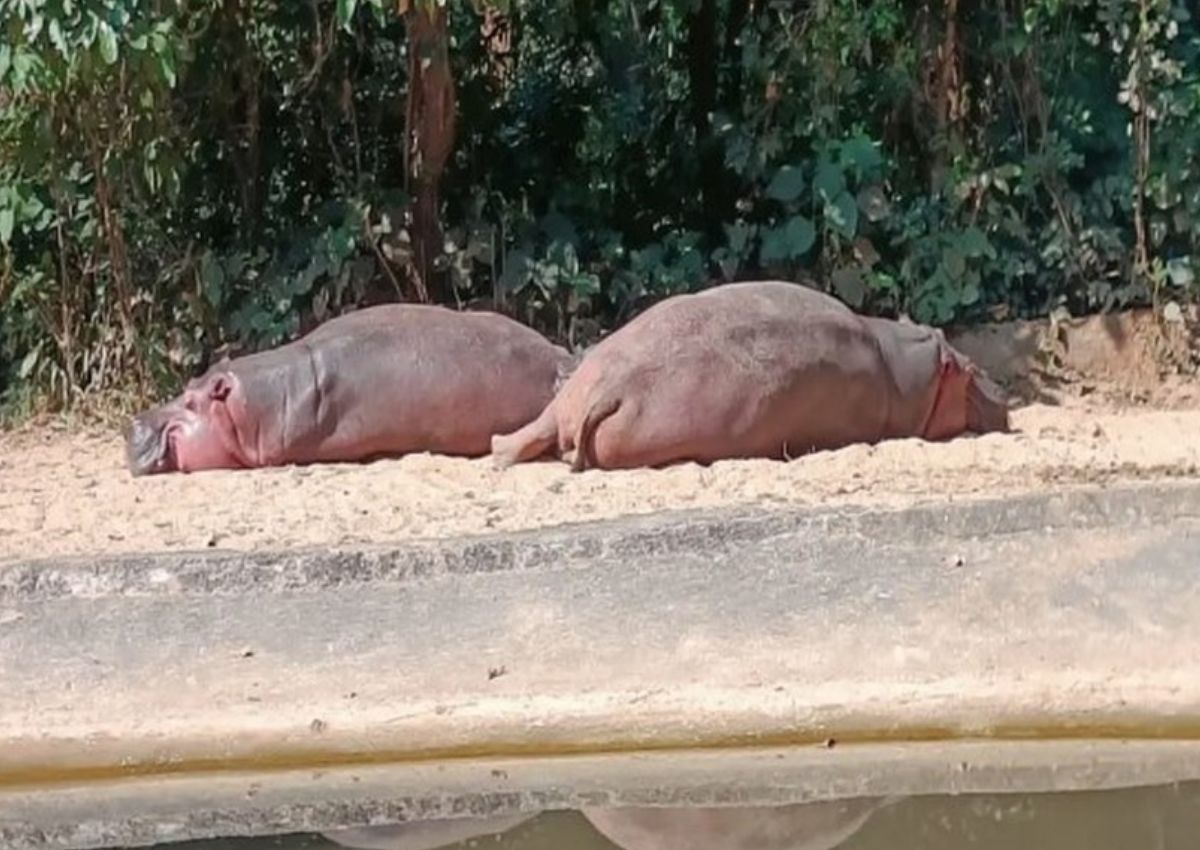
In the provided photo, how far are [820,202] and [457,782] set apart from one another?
15.1 feet

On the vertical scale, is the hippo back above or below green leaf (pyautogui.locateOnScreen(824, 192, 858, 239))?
below

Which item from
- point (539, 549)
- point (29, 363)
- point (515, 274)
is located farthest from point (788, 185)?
point (539, 549)

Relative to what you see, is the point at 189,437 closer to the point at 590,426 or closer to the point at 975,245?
the point at 590,426

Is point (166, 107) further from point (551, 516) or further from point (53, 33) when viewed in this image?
point (551, 516)

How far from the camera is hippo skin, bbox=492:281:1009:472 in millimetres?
6941

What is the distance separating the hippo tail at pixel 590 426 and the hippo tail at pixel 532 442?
0.17 metres

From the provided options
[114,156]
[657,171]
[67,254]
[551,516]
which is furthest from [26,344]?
[551,516]

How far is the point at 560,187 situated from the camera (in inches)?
382

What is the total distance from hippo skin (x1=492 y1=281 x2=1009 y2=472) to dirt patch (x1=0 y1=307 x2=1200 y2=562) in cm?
12

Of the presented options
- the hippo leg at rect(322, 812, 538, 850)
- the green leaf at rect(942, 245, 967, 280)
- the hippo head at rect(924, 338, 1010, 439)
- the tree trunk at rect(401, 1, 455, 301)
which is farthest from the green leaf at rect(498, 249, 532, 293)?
the hippo leg at rect(322, 812, 538, 850)

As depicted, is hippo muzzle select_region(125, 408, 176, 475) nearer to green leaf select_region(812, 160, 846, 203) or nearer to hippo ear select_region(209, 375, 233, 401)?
hippo ear select_region(209, 375, 233, 401)

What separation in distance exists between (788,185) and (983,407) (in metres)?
1.94

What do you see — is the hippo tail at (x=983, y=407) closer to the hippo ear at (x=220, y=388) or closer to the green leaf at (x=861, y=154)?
the green leaf at (x=861, y=154)

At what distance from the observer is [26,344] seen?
9.34 metres
